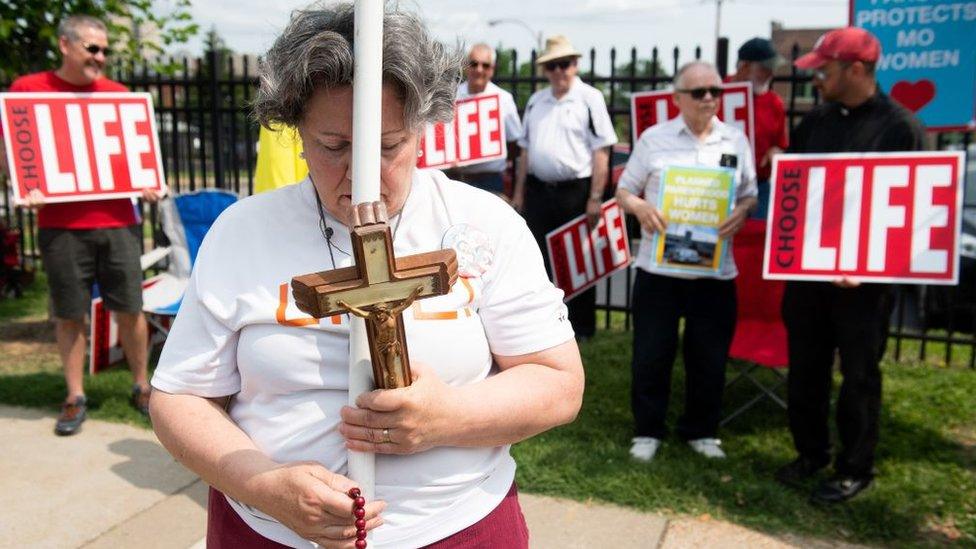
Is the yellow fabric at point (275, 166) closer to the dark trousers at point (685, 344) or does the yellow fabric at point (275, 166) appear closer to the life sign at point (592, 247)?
the dark trousers at point (685, 344)

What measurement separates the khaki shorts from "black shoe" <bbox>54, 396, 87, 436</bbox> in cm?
47

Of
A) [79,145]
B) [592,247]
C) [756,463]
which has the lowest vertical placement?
[756,463]

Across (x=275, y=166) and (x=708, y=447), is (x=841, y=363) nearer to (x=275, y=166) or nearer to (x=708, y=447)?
(x=708, y=447)

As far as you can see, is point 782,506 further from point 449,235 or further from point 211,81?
point 211,81

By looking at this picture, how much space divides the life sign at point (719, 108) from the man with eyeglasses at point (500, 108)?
1266 millimetres

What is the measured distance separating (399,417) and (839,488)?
10.4 ft

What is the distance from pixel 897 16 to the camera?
15.9ft

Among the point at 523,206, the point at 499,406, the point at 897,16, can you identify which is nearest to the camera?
the point at 499,406

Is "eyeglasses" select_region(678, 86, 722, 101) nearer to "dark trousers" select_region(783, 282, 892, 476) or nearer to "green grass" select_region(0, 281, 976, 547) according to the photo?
"dark trousers" select_region(783, 282, 892, 476)

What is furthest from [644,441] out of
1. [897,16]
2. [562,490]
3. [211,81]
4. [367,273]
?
[211,81]

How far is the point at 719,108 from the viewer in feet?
17.2

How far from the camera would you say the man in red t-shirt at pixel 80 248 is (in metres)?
4.68

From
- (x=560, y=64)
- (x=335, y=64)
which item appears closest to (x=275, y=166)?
(x=335, y=64)

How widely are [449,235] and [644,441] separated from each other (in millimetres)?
3171
